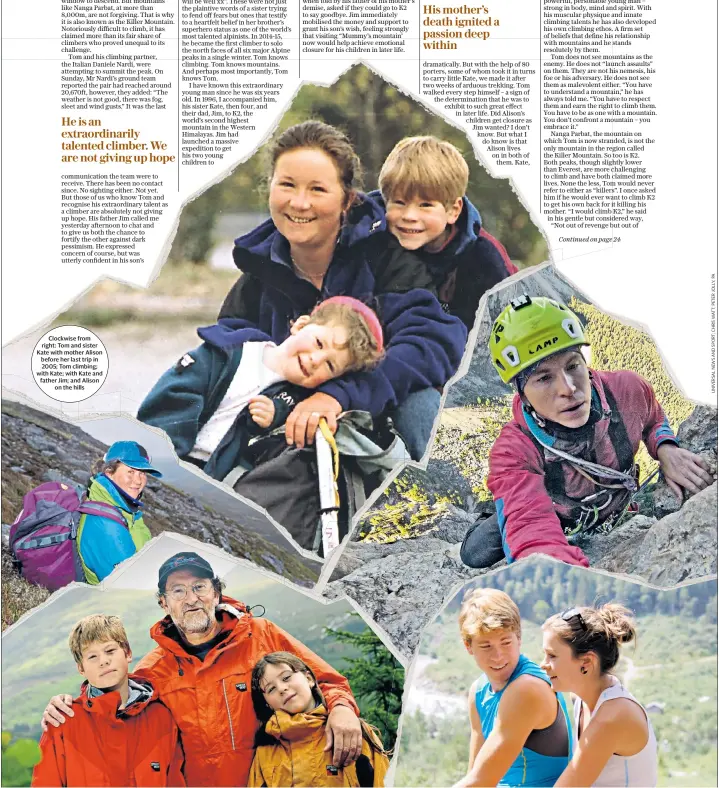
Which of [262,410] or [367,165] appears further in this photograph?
[367,165]

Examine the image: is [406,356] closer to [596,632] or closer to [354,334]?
[354,334]

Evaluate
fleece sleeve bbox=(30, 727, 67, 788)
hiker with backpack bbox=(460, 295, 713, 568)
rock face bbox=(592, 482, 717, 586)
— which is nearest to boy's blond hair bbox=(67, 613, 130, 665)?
fleece sleeve bbox=(30, 727, 67, 788)

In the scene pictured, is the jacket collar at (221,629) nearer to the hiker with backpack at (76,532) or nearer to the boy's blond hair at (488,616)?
the hiker with backpack at (76,532)

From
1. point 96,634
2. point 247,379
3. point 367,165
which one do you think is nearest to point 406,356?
point 247,379

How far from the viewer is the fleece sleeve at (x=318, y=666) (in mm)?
6426

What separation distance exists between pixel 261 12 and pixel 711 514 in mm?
4107

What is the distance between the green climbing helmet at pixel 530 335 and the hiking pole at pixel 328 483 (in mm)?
1099

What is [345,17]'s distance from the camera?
280 inches

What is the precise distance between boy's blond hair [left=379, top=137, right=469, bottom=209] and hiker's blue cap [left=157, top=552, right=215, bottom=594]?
2425mm

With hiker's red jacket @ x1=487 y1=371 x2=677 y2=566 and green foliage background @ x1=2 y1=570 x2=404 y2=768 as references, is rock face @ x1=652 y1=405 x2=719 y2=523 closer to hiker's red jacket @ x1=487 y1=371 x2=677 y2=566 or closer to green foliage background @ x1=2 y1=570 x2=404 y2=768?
hiker's red jacket @ x1=487 y1=371 x2=677 y2=566

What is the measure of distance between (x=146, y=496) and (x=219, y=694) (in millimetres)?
1257

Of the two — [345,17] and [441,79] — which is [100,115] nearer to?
[345,17]

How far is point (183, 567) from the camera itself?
659 cm

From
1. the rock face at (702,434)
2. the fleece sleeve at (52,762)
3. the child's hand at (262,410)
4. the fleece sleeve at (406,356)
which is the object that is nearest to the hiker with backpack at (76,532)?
the child's hand at (262,410)
